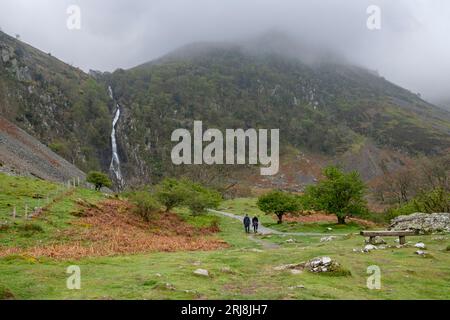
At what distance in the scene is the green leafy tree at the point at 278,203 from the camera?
2198 inches

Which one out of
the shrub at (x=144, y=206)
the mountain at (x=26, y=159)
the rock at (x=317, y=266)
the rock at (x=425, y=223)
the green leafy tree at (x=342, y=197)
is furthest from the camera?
the mountain at (x=26, y=159)

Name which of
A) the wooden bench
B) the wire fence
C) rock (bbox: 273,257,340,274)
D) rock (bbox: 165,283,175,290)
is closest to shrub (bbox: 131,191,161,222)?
the wire fence

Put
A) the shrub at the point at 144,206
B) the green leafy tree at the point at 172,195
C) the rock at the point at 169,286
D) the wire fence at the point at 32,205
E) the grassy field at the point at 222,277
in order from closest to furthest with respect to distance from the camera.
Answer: the grassy field at the point at 222,277 < the rock at the point at 169,286 < the wire fence at the point at 32,205 < the shrub at the point at 144,206 < the green leafy tree at the point at 172,195

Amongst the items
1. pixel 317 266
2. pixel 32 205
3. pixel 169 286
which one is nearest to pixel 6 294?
pixel 169 286

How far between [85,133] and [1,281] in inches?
7518

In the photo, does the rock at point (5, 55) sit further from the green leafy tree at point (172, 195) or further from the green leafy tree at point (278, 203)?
the green leafy tree at point (278, 203)

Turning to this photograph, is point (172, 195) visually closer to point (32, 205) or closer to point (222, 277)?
point (32, 205)

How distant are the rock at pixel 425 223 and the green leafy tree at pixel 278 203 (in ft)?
57.9

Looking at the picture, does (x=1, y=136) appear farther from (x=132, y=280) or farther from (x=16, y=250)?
(x=132, y=280)

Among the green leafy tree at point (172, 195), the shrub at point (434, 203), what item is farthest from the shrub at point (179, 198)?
the shrub at point (434, 203)

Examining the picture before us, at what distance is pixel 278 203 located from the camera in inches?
2215

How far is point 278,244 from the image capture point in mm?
35594

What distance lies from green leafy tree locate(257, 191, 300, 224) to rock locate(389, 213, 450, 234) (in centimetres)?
1765

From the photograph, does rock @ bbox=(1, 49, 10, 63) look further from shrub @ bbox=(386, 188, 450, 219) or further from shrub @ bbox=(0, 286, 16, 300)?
shrub @ bbox=(0, 286, 16, 300)
